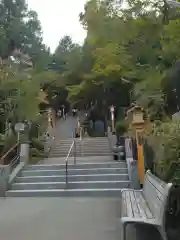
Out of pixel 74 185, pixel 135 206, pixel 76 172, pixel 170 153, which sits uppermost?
pixel 170 153

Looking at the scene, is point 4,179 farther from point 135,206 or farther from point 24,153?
point 135,206

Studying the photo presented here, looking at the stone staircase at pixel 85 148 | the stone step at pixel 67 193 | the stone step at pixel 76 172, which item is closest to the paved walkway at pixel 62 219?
the stone step at pixel 67 193

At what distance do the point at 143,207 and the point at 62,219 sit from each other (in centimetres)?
204

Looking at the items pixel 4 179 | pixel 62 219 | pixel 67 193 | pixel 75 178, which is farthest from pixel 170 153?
pixel 4 179

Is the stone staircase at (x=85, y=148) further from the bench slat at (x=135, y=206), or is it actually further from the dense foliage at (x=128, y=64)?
the bench slat at (x=135, y=206)

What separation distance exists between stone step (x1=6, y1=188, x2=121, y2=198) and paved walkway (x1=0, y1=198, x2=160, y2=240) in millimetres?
502

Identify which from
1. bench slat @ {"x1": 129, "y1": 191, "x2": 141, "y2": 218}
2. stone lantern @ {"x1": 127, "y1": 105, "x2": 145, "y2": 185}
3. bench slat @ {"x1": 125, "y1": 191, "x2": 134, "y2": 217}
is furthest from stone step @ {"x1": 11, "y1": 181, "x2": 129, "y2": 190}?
bench slat @ {"x1": 125, "y1": 191, "x2": 134, "y2": 217}

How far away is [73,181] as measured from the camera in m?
11.0

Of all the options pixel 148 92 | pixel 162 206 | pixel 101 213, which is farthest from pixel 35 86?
pixel 162 206

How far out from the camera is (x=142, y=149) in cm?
995

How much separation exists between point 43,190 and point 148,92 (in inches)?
265

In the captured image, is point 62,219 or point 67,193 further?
point 67,193

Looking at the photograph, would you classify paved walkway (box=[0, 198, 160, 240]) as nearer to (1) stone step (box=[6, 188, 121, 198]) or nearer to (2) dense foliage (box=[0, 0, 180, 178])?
(1) stone step (box=[6, 188, 121, 198])

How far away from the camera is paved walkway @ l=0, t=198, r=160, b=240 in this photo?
553cm
